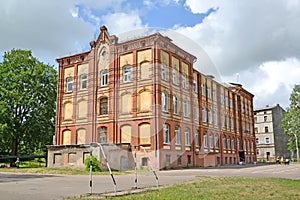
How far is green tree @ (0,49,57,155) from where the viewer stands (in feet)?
146

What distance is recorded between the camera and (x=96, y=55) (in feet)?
128

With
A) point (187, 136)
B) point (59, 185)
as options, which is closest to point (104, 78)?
point (187, 136)

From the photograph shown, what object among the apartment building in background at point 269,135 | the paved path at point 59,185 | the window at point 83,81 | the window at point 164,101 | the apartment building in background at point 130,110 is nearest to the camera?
the paved path at point 59,185

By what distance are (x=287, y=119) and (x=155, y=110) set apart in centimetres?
3985

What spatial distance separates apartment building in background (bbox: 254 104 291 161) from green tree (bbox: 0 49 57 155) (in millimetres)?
56439

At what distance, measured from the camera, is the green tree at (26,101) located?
44438mm

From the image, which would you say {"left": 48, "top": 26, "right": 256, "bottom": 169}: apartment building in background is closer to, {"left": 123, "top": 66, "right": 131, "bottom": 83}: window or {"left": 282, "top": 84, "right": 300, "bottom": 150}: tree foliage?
{"left": 123, "top": 66, "right": 131, "bottom": 83}: window

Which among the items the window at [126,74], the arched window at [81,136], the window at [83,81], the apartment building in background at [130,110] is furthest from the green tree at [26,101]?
the window at [126,74]

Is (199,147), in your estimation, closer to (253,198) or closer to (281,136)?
(253,198)

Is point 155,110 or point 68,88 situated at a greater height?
point 68,88

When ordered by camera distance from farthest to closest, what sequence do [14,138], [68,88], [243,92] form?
Answer: [243,92], [14,138], [68,88]

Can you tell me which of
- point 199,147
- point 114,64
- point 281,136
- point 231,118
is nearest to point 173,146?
point 199,147

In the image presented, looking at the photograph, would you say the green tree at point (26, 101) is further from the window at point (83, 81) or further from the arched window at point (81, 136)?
the arched window at point (81, 136)

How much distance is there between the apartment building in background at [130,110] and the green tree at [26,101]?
598 cm
